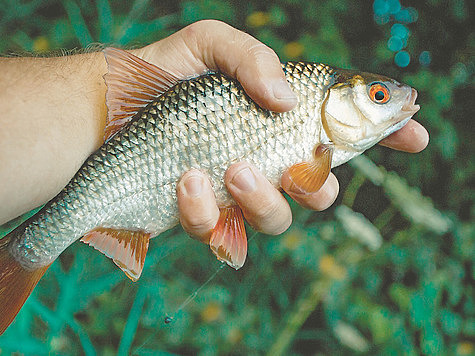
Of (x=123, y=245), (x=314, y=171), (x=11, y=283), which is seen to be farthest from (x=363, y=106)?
(x=11, y=283)

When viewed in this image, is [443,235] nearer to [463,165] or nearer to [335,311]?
[463,165]

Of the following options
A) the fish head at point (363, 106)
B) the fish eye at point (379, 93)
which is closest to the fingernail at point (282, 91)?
the fish head at point (363, 106)

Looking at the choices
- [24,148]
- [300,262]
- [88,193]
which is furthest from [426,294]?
[24,148]

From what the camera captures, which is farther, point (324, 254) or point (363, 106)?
point (324, 254)

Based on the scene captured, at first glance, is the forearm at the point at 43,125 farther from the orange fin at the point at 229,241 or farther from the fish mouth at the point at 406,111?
the fish mouth at the point at 406,111

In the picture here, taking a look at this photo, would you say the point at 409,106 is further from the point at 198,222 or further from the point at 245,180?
the point at 198,222

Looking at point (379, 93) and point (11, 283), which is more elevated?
point (379, 93)

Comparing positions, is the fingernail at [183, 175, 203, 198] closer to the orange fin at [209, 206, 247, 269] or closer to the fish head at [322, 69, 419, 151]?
the orange fin at [209, 206, 247, 269]
